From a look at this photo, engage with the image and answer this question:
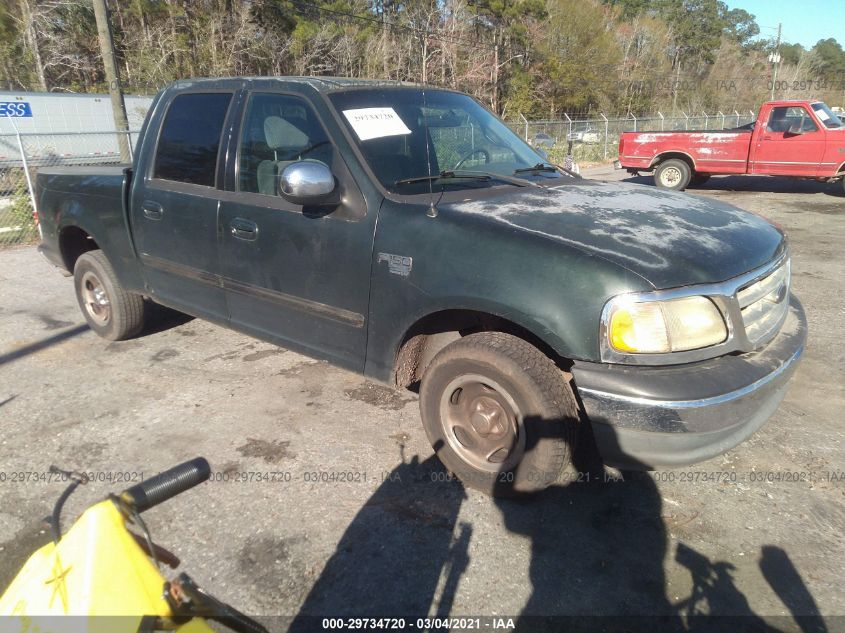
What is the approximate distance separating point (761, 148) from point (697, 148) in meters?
1.23

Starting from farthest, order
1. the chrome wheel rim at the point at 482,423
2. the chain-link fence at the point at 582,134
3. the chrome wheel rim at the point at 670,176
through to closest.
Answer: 1. the chain-link fence at the point at 582,134
2. the chrome wheel rim at the point at 670,176
3. the chrome wheel rim at the point at 482,423

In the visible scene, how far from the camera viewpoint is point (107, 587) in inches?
44.4

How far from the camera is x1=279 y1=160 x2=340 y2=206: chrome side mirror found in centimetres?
279

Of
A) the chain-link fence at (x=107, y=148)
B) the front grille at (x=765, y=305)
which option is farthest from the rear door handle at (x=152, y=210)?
the front grille at (x=765, y=305)

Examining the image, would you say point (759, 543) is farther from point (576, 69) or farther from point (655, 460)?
point (576, 69)

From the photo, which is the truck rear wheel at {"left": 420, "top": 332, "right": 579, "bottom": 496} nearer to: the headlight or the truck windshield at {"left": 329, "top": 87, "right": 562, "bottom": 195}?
the headlight

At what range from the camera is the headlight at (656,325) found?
7.67 ft

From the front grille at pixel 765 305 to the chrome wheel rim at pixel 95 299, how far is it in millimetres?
4456

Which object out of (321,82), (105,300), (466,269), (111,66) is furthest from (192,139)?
(111,66)

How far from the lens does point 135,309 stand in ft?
15.3

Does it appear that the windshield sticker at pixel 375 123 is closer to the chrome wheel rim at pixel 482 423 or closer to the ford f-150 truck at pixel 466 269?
the ford f-150 truck at pixel 466 269

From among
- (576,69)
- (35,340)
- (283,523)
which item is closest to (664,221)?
(283,523)

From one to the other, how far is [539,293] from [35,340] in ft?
14.6

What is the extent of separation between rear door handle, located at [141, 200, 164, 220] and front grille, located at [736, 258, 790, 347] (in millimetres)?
3435
